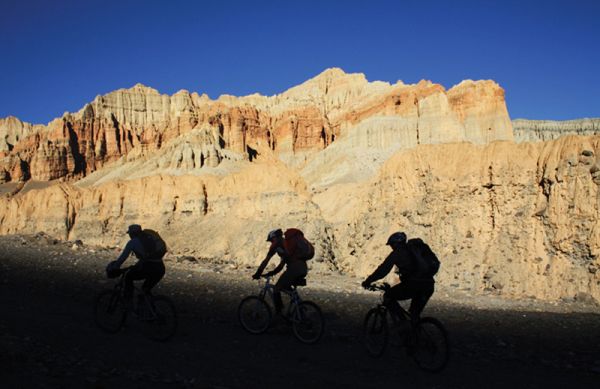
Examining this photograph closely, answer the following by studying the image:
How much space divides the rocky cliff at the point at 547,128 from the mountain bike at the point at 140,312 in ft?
460

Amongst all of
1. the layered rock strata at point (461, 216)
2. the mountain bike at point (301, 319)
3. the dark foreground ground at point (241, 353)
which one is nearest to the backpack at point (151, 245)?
the dark foreground ground at point (241, 353)

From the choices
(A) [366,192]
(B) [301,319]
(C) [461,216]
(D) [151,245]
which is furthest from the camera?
(A) [366,192]

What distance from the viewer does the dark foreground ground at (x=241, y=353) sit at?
23.1 feet

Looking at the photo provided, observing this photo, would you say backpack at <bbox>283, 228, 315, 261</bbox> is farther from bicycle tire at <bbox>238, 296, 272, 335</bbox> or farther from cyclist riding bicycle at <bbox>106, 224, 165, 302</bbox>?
cyclist riding bicycle at <bbox>106, 224, 165, 302</bbox>

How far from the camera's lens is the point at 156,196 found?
6588 cm

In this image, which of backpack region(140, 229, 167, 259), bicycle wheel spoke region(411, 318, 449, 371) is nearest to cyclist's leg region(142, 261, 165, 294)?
backpack region(140, 229, 167, 259)

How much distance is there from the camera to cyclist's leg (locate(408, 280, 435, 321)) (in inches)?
328

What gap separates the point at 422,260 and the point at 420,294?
0.65 metres

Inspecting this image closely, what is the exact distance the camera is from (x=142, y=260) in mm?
9328

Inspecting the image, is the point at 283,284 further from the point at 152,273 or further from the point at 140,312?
the point at 140,312

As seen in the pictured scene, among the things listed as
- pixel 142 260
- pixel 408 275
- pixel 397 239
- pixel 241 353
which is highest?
pixel 397 239

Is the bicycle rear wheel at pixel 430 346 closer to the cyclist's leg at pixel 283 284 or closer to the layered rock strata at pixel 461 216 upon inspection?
the cyclist's leg at pixel 283 284

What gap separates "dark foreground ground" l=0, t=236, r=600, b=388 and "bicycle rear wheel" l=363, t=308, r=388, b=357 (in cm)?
19

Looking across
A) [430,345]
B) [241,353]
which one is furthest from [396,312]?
[241,353]
